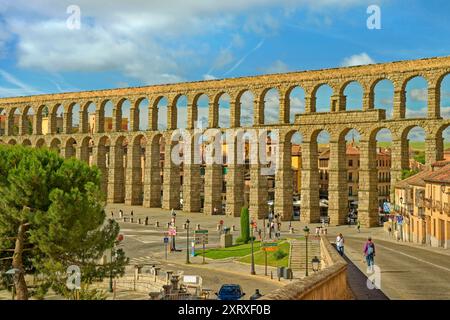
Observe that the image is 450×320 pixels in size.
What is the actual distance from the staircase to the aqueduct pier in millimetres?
22980

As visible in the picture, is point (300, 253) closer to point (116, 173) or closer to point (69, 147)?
point (116, 173)

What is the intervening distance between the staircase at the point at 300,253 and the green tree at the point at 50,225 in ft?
55.1

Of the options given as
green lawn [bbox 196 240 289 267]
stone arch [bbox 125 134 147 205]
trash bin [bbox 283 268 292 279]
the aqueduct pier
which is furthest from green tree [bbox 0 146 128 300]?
stone arch [bbox 125 134 147 205]

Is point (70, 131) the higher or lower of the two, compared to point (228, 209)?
higher

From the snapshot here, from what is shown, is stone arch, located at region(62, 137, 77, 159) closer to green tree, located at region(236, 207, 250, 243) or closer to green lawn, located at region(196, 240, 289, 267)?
green lawn, located at region(196, 240, 289, 267)

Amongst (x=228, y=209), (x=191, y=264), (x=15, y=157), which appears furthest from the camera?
(x=228, y=209)

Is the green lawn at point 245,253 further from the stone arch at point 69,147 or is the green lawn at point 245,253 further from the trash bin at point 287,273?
the stone arch at point 69,147

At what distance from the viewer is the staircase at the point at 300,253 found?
1811 inches

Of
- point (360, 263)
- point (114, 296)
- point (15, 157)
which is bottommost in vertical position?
point (114, 296)

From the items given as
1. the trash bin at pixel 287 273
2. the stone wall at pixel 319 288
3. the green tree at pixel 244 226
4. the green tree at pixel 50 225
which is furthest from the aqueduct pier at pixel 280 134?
the stone wall at pixel 319 288
